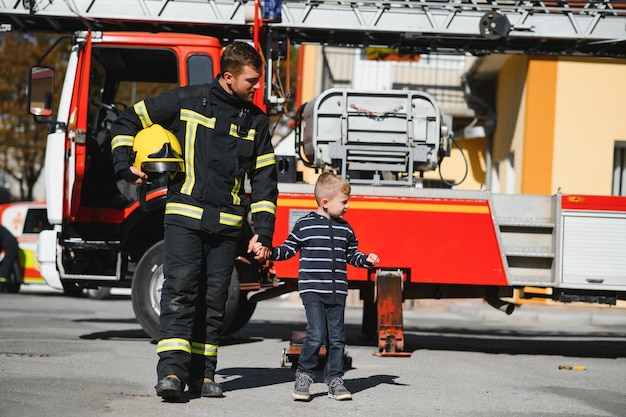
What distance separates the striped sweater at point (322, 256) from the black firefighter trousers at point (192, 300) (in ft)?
1.46

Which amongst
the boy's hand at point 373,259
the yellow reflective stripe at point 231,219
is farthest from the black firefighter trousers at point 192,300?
the boy's hand at point 373,259

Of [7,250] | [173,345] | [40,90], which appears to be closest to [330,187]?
[173,345]

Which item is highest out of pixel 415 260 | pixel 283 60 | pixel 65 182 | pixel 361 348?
pixel 283 60

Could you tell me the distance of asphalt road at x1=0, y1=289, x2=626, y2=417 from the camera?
19.0ft

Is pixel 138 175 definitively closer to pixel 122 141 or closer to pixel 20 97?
pixel 122 141

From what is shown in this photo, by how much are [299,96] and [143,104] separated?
1650cm

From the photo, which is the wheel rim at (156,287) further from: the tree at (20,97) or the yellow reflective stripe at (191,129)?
the tree at (20,97)

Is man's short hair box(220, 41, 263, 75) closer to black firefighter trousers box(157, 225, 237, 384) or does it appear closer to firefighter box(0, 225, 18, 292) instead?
black firefighter trousers box(157, 225, 237, 384)

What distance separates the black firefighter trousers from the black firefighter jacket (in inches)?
4.7

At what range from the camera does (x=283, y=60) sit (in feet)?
34.2

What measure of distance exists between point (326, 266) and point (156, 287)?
3.26 meters

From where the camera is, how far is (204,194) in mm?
6000

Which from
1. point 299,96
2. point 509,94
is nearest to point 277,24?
point 509,94

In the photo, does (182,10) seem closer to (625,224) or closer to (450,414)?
(625,224)
